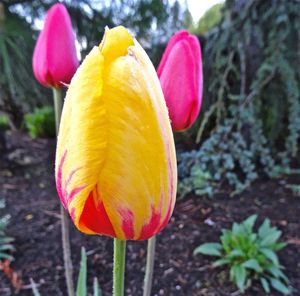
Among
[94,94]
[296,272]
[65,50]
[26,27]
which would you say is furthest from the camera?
[26,27]

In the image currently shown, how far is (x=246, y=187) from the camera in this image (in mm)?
2197

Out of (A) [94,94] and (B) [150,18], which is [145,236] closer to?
(A) [94,94]

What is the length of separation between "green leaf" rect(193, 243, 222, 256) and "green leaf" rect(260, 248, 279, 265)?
166 mm

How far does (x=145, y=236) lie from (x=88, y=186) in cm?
10

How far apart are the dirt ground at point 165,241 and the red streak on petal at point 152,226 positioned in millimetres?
1092

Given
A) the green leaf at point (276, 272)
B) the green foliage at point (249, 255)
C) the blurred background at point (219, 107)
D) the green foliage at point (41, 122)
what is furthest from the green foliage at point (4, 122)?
the green leaf at point (276, 272)

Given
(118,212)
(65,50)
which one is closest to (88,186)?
(118,212)

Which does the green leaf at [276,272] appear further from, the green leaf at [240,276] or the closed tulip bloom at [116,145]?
the closed tulip bloom at [116,145]

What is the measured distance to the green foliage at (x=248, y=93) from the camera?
2062 mm

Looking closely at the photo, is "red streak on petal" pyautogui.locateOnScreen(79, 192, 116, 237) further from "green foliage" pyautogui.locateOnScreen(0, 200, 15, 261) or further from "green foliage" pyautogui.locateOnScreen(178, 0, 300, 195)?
"green foliage" pyautogui.locateOnScreen(178, 0, 300, 195)

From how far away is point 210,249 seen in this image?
1632 mm

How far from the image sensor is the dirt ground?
1.55 meters

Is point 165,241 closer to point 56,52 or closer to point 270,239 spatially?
point 270,239

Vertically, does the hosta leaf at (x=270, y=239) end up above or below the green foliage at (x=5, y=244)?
above
